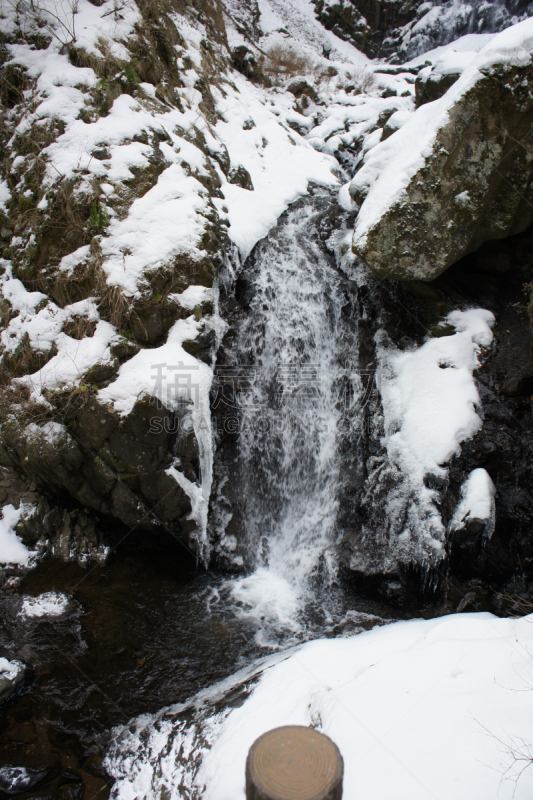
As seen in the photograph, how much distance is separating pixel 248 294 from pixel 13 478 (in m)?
4.01

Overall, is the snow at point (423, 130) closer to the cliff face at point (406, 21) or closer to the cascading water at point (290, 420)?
the cascading water at point (290, 420)

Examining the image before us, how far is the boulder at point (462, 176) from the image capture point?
4617 mm

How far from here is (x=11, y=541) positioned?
4.80 metres

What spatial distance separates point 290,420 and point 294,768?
4.36 metres

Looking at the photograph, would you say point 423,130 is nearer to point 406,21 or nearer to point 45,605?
point 45,605

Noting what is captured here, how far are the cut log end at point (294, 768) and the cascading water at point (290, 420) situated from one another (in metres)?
3.05

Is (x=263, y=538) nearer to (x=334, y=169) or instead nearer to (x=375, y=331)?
(x=375, y=331)

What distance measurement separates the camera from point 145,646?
3945mm

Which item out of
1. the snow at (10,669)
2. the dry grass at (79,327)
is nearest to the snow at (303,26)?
the dry grass at (79,327)

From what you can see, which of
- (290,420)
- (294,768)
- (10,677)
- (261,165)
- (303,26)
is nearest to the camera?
(294,768)

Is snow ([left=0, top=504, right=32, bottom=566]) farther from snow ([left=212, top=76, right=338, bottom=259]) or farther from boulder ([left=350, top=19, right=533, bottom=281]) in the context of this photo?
boulder ([left=350, top=19, right=533, bottom=281])

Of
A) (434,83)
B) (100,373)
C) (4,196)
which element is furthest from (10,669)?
(434,83)

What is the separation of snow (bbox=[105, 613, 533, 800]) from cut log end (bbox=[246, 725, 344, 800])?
0.69 metres

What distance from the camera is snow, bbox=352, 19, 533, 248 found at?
4.54 meters
